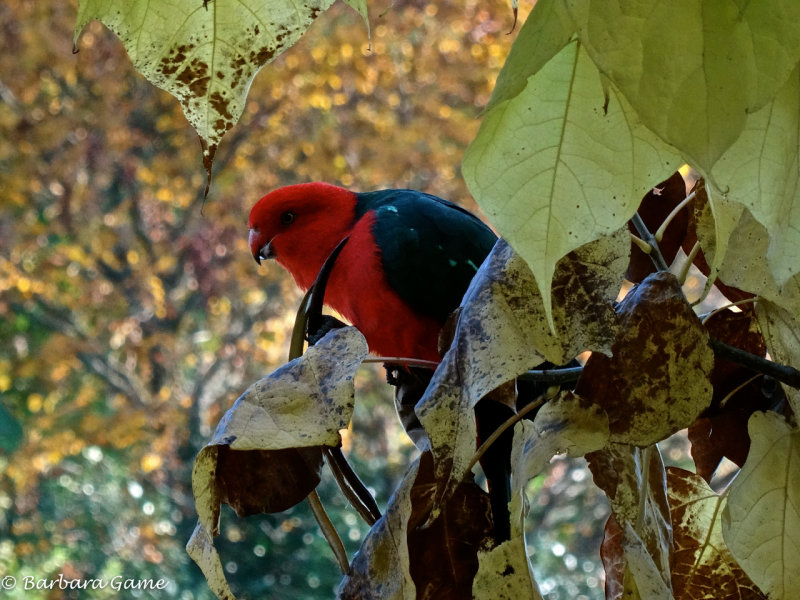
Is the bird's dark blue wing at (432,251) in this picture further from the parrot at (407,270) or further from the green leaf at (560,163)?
the green leaf at (560,163)

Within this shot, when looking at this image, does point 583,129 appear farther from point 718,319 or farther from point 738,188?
point 718,319

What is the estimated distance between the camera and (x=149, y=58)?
0.26 meters

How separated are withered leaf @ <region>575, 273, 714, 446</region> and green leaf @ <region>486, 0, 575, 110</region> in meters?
0.09

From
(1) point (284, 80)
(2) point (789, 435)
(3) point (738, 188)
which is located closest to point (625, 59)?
(3) point (738, 188)

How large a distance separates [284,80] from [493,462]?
335cm

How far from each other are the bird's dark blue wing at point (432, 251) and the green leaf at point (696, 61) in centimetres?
56

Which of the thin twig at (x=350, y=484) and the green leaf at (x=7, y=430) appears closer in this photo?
the thin twig at (x=350, y=484)

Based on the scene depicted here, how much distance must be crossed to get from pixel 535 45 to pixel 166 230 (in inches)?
143

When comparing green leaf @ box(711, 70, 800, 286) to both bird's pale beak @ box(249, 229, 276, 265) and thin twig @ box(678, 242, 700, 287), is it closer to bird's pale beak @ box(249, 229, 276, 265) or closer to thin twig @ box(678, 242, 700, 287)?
thin twig @ box(678, 242, 700, 287)

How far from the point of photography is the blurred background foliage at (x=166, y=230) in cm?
329

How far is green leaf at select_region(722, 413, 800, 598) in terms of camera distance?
0.93 ft

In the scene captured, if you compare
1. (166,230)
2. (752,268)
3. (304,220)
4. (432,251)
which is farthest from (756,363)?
(166,230)

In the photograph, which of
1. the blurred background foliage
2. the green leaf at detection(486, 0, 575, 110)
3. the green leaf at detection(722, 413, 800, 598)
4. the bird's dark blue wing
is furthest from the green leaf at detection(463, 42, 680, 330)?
the blurred background foliage

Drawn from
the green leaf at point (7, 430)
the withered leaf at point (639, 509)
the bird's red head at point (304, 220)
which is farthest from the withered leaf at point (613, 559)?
the bird's red head at point (304, 220)
